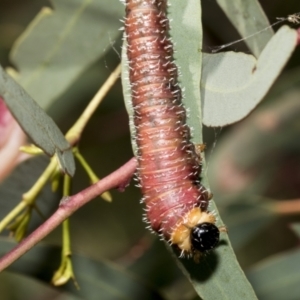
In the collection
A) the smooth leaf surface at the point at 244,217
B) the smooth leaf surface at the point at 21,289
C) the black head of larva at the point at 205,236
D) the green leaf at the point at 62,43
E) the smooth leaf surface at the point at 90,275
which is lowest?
the smooth leaf surface at the point at 21,289

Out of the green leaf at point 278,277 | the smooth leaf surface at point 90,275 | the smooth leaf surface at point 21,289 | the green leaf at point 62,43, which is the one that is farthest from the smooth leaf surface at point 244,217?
the smooth leaf surface at point 21,289

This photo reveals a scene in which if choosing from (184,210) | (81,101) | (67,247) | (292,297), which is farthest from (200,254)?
(81,101)

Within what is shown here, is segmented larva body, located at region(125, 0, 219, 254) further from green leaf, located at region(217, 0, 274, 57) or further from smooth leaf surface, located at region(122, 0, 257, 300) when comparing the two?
green leaf, located at region(217, 0, 274, 57)

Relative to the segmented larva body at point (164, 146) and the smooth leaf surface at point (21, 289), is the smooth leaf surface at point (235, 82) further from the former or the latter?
the smooth leaf surface at point (21, 289)

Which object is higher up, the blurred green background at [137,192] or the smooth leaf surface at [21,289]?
the blurred green background at [137,192]

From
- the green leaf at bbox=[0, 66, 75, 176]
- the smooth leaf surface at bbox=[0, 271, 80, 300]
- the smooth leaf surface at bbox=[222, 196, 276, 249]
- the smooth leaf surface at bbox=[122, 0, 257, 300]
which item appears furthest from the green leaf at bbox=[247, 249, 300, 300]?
the smooth leaf surface at bbox=[0, 271, 80, 300]

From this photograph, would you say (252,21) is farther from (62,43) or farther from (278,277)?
(278,277)

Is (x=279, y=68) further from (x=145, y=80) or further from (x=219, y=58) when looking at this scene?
(x=145, y=80)
